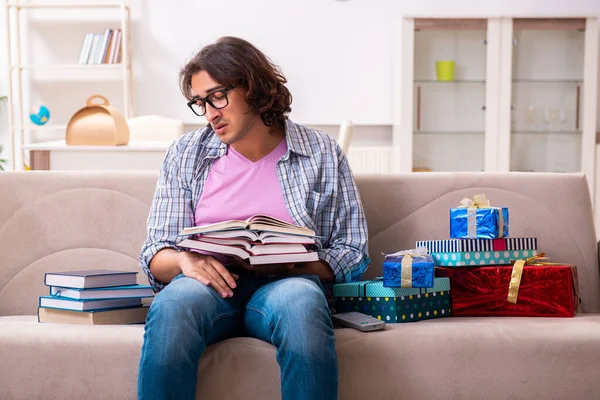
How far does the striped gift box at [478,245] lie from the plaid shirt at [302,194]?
176mm

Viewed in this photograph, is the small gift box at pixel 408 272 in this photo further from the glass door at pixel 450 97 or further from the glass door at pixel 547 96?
the glass door at pixel 547 96

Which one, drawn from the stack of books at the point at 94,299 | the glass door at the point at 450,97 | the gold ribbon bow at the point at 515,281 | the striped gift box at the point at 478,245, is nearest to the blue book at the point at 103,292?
the stack of books at the point at 94,299

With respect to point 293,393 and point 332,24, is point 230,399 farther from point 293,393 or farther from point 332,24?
point 332,24

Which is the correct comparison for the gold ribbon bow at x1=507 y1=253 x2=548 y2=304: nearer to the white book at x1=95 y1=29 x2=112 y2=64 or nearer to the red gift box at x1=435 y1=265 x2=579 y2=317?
the red gift box at x1=435 y1=265 x2=579 y2=317

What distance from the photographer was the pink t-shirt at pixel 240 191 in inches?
71.4

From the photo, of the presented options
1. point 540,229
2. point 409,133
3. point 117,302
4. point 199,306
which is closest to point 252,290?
point 199,306

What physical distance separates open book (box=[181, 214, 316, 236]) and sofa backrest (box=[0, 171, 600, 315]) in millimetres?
501

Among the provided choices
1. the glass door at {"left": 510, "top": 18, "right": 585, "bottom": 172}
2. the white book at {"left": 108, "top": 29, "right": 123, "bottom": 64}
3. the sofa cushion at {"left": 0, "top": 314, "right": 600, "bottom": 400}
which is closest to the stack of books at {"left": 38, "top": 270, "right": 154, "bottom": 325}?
the sofa cushion at {"left": 0, "top": 314, "right": 600, "bottom": 400}

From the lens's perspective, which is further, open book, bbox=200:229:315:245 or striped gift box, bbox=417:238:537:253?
striped gift box, bbox=417:238:537:253

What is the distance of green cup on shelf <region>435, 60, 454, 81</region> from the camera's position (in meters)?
5.38

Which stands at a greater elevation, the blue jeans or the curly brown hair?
the curly brown hair

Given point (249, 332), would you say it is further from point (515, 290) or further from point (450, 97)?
point (450, 97)

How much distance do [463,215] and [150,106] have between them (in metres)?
4.16

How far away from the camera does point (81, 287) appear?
1743 millimetres
